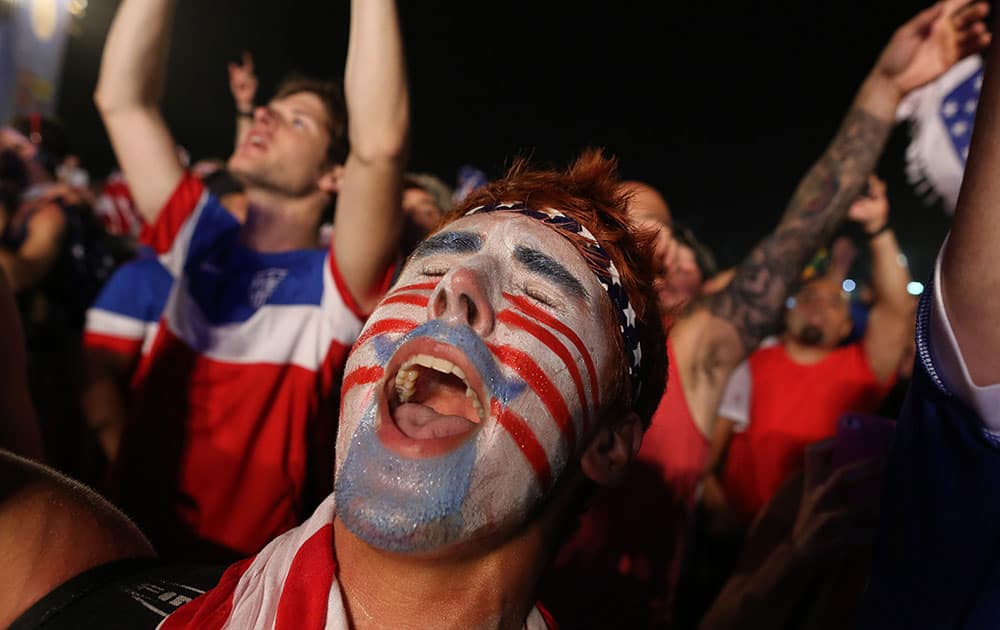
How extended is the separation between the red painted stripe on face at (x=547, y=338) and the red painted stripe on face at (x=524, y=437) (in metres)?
0.13

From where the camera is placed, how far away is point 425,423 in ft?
3.64

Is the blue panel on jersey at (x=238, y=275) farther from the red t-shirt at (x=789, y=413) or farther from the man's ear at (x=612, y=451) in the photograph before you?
the red t-shirt at (x=789, y=413)

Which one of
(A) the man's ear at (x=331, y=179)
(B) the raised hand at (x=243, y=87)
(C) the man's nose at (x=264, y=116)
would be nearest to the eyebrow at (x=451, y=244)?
(A) the man's ear at (x=331, y=179)

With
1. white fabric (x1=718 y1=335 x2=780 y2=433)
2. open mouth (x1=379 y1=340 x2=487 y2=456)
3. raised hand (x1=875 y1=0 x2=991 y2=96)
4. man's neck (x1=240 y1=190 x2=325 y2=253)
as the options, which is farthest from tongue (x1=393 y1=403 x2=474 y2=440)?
white fabric (x1=718 y1=335 x2=780 y2=433)

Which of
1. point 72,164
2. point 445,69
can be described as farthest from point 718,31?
point 72,164

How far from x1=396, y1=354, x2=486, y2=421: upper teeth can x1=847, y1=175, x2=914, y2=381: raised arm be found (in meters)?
3.44

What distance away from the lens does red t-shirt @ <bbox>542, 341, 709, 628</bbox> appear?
2297 mm

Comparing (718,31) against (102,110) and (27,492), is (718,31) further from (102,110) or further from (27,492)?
(27,492)

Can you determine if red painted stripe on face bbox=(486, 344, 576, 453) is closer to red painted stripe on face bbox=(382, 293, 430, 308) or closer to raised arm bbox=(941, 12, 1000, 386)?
red painted stripe on face bbox=(382, 293, 430, 308)

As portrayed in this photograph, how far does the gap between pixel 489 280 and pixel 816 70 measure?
989 cm

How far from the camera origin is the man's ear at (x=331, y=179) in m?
2.61

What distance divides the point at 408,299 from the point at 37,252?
374cm

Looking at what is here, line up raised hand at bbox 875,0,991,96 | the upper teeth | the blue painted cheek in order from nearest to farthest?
the blue painted cheek, the upper teeth, raised hand at bbox 875,0,991,96

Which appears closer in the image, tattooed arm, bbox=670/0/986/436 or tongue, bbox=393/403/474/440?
tongue, bbox=393/403/474/440
